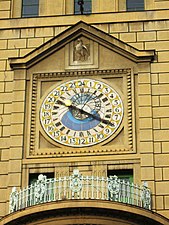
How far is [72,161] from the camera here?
24.1m

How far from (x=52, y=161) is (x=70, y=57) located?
3.48 meters

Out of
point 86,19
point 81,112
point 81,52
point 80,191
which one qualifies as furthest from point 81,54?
point 80,191

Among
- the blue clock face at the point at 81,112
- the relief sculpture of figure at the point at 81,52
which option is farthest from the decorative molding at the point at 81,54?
the blue clock face at the point at 81,112

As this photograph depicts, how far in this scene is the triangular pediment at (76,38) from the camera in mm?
25406

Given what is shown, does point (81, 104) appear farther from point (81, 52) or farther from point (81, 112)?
point (81, 52)

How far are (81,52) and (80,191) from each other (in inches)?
216

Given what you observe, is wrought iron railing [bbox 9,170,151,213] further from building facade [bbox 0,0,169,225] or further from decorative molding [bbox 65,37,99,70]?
decorative molding [bbox 65,37,99,70]

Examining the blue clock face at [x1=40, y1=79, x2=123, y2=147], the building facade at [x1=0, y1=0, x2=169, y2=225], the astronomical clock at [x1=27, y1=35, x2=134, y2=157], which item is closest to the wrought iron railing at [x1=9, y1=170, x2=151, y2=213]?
the building facade at [x1=0, y1=0, x2=169, y2=225]

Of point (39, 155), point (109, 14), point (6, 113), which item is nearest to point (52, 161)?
point (39, 155)

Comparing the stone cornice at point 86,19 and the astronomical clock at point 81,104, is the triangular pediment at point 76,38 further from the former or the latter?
the stone cornice at point 86,19

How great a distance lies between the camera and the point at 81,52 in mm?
25828

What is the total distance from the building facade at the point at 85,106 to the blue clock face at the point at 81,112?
0.03 m

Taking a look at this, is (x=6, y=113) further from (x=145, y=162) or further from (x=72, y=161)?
(x=145, y=162)

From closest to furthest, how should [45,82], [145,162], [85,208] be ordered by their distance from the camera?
[85,208]
[145,162]
[45,82]
